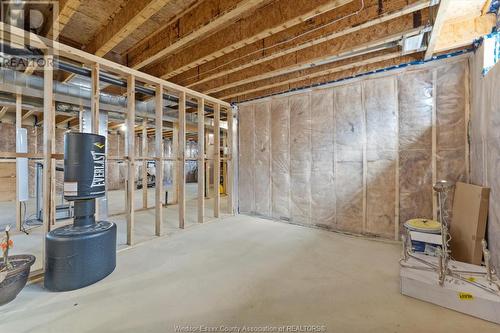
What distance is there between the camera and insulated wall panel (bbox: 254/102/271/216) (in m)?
4.44

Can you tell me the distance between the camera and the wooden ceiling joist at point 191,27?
1977 millimetres

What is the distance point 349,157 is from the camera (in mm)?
3490

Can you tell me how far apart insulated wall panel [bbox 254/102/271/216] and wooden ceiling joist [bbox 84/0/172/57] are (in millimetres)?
2695

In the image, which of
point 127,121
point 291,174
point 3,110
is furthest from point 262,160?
point 3,110

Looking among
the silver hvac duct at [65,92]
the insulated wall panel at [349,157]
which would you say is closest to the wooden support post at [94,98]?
the silver hvac duct at [65,92]

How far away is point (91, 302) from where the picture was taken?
1793 mm

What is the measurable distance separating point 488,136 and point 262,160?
317 centimetres

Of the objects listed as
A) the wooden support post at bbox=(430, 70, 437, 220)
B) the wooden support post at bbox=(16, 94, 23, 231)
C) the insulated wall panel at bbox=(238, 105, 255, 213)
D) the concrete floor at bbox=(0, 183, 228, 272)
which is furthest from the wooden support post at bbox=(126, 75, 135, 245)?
the wooden support post at bbox=(430, 70, 437, 220)

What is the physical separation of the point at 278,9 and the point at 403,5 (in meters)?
1.10

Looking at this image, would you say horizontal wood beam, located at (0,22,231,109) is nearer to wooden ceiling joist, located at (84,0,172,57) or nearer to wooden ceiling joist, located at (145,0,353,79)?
wooden ceiling joist, located at (84,0,172,57)

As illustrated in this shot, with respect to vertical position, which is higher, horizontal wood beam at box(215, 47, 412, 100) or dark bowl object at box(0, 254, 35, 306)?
horizontal wood beam at box(215, 47, 412, 100)

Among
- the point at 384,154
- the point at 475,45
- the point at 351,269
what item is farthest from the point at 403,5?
the point at 351,269

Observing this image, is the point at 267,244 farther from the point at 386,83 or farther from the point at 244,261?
the point at 386,83

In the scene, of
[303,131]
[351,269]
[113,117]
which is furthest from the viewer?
[113,117]
